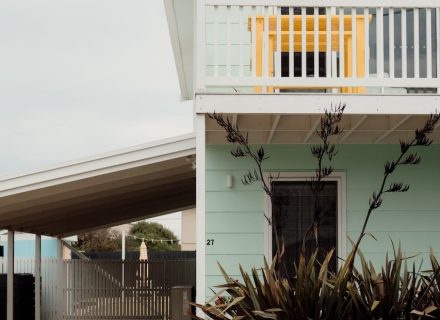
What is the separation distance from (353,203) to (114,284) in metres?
7.71

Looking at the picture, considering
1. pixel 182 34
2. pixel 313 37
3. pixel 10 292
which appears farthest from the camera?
pixel 182 34

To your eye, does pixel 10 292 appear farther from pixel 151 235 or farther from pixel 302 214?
pixel 151 235

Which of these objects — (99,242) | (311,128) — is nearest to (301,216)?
(311,128)

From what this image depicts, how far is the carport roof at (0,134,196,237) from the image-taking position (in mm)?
9938

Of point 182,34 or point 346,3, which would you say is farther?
point 182,34

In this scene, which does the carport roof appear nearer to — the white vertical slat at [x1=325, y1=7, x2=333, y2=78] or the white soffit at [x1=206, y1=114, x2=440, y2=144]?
the white soffit at [x1=206, y1=114, x2=440, y2=144]

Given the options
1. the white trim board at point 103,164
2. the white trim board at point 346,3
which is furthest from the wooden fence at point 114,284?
the white trim board at point 346,3

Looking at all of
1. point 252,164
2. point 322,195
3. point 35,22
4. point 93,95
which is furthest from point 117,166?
point 93,95

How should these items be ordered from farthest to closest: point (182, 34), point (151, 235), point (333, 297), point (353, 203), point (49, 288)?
point (151, 235) < point (49, 288) < point (182, 34) < point (353, 203) < point (333, 297)

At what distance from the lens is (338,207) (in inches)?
359

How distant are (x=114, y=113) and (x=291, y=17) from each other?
66.6ft

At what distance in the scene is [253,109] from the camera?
7.40 metres

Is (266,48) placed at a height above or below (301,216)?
above

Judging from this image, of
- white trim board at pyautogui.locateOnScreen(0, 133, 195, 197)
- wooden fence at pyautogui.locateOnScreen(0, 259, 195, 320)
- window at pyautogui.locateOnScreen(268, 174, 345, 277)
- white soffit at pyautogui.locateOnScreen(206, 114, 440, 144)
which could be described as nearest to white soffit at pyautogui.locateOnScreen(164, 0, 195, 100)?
white trim board at pyautogui.locateOnScreen(0, 133, 195, 197)
